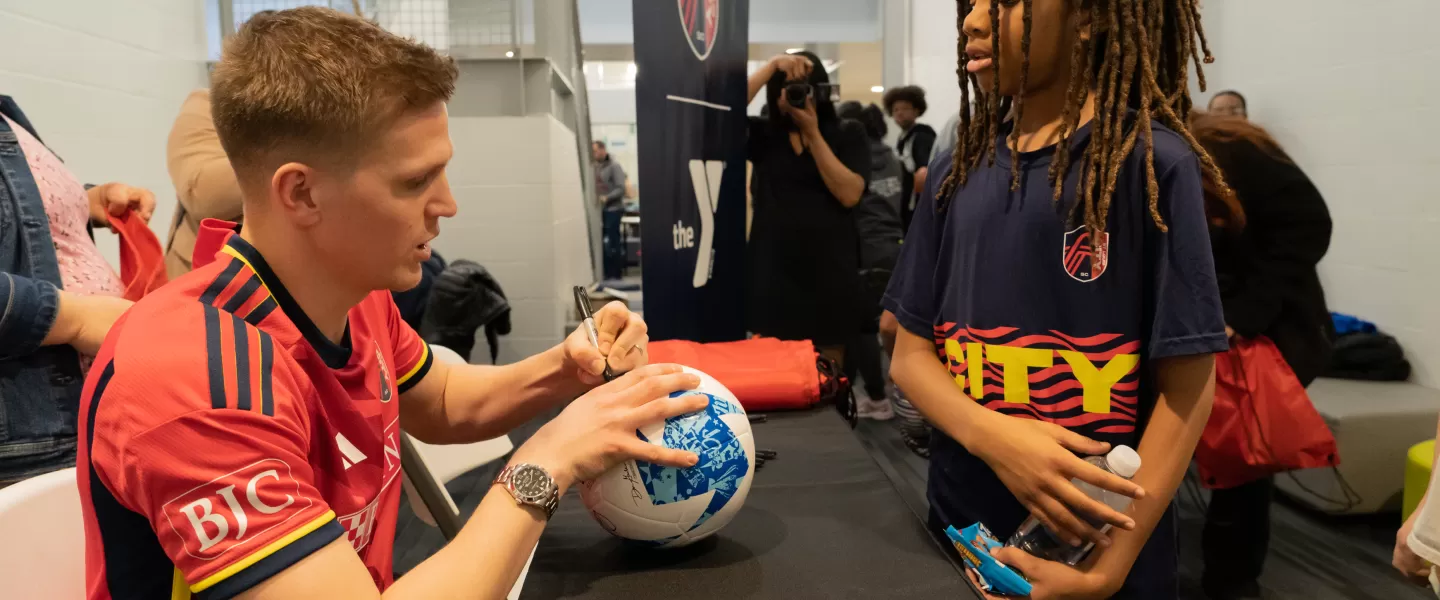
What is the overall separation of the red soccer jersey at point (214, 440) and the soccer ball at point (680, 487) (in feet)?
0.98

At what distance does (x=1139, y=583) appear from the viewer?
1080mm

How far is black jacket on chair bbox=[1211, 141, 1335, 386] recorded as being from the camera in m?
2.05

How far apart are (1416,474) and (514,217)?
10.7 feet

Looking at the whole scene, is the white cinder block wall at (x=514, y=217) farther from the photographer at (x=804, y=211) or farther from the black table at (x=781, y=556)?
the black table at (x=781, y=556)

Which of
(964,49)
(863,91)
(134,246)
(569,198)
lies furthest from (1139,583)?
(863,91)

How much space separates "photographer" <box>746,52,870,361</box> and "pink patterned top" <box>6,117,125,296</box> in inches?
79.5

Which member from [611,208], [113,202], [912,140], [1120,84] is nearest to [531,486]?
[1120,84]

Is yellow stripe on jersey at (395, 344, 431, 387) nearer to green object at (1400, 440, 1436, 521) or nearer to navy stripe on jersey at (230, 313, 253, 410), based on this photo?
navy stripe on jersey at (230, 313, 253, 410)

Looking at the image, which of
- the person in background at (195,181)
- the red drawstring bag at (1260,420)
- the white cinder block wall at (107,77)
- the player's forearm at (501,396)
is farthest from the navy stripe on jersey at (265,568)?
the white cinder block wall at (107,77)

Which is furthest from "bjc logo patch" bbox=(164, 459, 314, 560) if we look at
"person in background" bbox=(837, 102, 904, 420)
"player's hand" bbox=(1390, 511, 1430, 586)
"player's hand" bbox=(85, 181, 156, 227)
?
"person in background" bbox=(837, 102, 904, 420)

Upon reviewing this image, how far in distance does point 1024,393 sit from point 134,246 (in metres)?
1.78

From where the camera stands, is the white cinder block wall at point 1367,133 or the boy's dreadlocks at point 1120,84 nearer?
the boy's dreadlocks at point 1120,84

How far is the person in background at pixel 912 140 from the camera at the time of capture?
4.93m

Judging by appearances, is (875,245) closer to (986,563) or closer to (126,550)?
(986,563)
